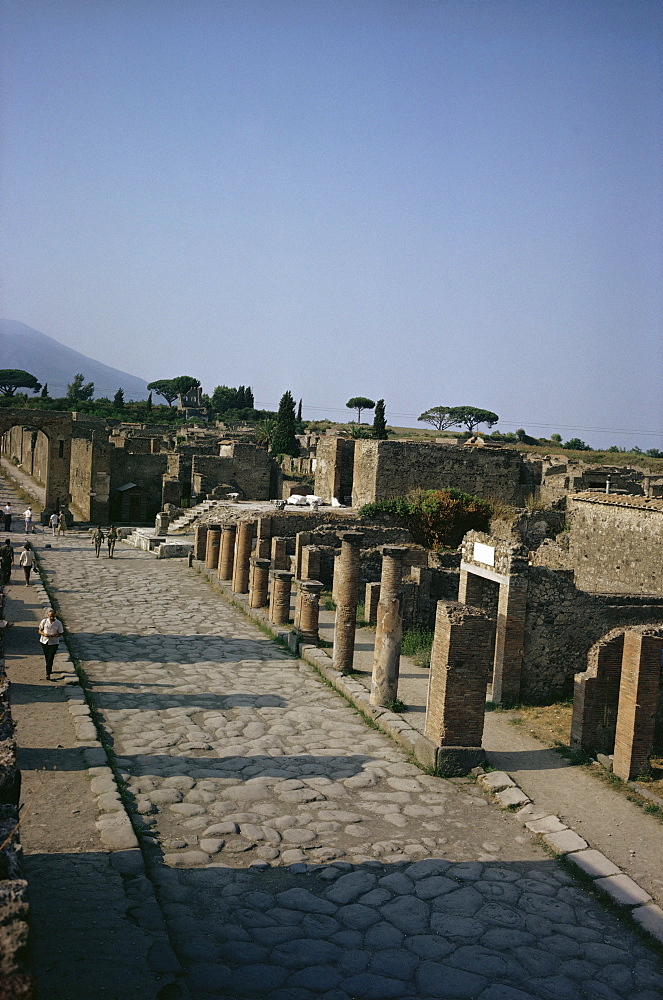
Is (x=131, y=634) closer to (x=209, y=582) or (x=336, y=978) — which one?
(x=209, y=582)

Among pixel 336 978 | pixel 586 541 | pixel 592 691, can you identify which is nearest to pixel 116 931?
pixel 336 978

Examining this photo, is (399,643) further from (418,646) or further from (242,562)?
(242,562)

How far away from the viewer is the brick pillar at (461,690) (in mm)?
8367

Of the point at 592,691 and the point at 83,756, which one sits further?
the point at 592,691

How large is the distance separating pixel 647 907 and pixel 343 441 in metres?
25.3

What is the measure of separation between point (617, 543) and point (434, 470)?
1169 cm

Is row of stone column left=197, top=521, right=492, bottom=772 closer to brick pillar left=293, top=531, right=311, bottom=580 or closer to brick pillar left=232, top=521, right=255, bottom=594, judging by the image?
brick pillar left=232, top=521, right=255, bottom=594

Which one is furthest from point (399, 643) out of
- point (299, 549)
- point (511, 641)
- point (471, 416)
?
point (471, 416)

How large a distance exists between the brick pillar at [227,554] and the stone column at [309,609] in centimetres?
649

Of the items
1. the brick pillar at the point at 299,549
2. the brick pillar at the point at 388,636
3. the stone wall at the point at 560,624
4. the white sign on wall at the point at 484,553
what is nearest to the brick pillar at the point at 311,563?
the brick pillar at the point at 299,549

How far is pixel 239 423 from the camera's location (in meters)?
83.1

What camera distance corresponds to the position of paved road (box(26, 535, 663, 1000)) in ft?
15.9

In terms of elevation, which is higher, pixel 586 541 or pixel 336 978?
pixel 586 541

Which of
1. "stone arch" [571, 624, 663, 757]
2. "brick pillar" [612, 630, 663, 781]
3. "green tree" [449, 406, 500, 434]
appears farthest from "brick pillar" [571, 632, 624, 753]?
"green tree" [449, 406, 500, 434]
